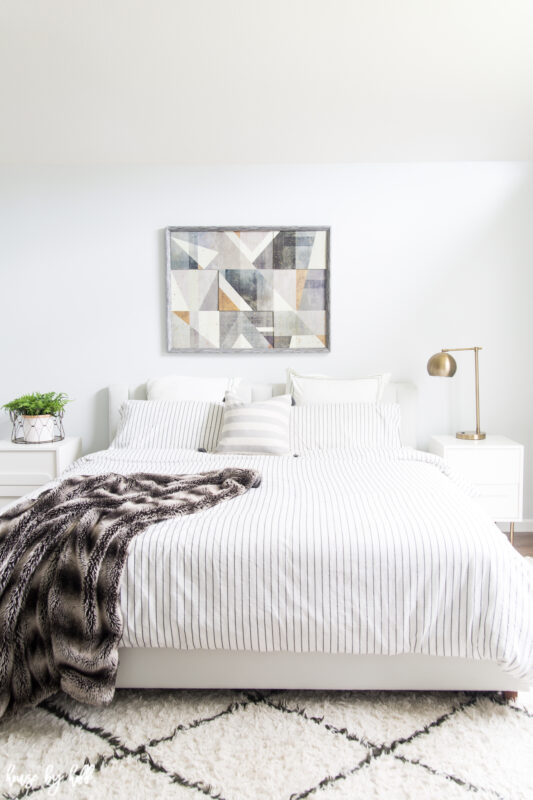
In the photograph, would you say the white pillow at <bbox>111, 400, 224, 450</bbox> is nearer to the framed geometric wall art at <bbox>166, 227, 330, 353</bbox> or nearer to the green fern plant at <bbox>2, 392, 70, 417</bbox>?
the green fern plant at <bbox>2, 392, 70, 417</bbox>

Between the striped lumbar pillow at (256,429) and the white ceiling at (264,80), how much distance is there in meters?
1.52

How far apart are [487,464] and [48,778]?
8.87 feet

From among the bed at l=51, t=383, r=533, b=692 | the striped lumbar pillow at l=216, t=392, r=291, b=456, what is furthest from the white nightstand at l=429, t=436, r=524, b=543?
the bed at l=51, t=383, r=533, b=692

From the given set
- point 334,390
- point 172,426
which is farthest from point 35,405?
point 334,390

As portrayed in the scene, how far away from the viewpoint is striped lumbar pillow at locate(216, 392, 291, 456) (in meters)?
3.18

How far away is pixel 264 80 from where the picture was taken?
2.78 meters

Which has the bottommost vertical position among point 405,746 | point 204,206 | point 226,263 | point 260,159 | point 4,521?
point 405,746

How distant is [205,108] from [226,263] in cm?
104

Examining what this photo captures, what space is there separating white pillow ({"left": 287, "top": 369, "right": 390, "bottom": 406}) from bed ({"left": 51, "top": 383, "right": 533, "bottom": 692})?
1.65m

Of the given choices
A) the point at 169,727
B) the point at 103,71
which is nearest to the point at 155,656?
the point at 169,727

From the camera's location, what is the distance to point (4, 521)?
212 centimetres

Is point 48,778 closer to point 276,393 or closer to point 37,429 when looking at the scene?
point 37,429

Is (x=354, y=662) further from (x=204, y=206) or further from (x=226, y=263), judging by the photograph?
(x=204, y=206)

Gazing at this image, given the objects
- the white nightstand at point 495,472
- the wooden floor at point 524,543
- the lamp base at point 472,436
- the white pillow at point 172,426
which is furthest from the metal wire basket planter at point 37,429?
the wooden floor at point 524,543
